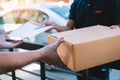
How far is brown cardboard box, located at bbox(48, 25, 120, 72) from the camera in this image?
1100 millimetres

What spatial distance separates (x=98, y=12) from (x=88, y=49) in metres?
0.78

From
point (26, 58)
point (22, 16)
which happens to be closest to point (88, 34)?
point (26, 58)

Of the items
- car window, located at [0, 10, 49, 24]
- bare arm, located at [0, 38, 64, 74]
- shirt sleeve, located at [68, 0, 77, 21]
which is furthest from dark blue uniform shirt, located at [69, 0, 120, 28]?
car window, located at [0, 10, 49, 24]

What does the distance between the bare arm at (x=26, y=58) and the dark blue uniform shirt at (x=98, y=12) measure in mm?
741

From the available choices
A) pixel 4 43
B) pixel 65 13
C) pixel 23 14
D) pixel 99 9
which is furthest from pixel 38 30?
pixel 23 14

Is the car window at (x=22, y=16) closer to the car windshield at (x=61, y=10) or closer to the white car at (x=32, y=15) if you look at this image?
the white car at (x=32, y=15)

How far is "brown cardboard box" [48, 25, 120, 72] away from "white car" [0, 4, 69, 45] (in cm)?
321

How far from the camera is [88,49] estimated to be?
1111 mm

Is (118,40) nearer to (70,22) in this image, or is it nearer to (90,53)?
(90,53)

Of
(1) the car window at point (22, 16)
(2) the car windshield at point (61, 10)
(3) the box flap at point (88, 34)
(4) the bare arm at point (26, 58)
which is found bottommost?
(1) the car window at point (22, 16)

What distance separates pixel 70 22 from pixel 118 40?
0.87 m

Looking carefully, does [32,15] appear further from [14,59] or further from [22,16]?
[14,59]

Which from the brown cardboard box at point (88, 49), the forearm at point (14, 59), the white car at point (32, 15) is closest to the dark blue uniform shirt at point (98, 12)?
the brown cardboard box at point (88, 49)

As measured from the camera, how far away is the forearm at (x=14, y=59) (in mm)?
1036
